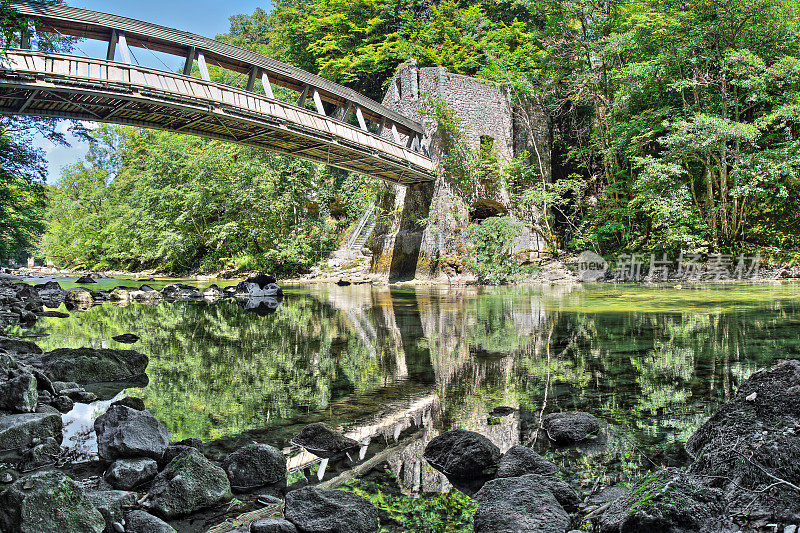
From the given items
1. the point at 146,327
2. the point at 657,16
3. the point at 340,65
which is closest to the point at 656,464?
the point at 146,327

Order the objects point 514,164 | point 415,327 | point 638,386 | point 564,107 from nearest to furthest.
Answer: point 638,386, point 415,327, point 514,164, point 564,107

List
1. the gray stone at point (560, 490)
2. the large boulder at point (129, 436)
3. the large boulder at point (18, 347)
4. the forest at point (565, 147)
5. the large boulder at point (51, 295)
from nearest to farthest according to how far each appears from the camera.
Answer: the gray stone at point (560, 490) < the large boulder at point (129, 436) < the large boulder at point (18, 347) < the large boulder at point (51, 295) < the forest at point (565, 147)

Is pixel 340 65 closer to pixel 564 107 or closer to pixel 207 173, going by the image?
pixel 207 173

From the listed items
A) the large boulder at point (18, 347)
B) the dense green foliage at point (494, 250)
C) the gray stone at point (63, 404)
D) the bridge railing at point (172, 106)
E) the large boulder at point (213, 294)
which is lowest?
the gray stone at point (63, 404)

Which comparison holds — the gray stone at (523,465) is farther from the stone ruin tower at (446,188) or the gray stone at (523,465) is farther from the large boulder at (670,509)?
the stone ruin tower at (446,188)

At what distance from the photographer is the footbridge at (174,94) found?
37.2ft

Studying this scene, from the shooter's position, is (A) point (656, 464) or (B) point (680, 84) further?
(B) point (680, 84)

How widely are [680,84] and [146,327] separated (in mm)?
15743

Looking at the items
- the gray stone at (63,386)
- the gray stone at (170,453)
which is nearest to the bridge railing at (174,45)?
the gray stone at (63,386)

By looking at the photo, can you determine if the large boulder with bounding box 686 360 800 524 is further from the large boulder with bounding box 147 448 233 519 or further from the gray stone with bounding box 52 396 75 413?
the gray stone with bounding box 52 396 75 413

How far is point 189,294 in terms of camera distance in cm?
1532

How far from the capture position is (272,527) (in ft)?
6.23

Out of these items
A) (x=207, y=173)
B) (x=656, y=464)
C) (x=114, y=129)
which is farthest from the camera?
(x=114, y=129)

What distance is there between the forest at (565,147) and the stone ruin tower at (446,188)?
805mm
